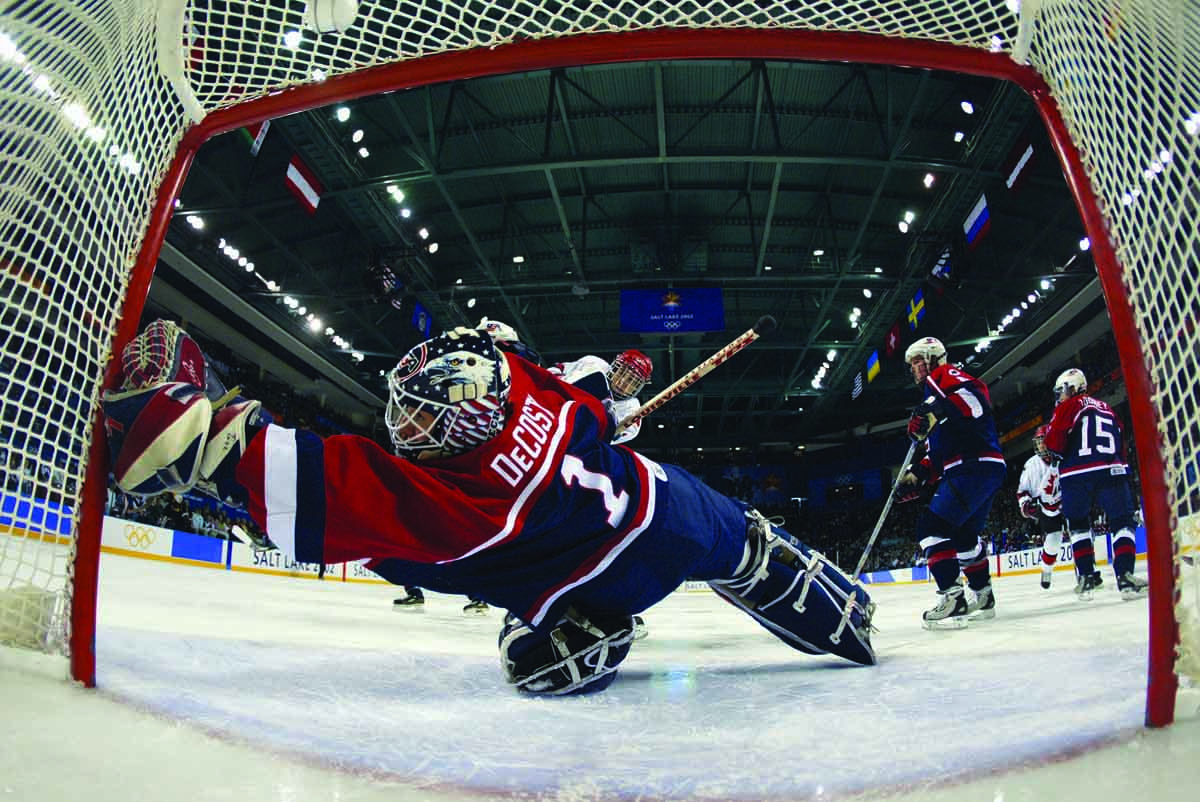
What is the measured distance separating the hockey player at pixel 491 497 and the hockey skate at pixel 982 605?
1.83 m

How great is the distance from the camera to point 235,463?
3.30ft

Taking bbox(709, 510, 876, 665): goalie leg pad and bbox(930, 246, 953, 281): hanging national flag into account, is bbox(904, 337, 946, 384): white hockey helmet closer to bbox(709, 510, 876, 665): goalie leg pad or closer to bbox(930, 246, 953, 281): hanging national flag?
bbox(709, 510, 876, 665): goalie leg pad

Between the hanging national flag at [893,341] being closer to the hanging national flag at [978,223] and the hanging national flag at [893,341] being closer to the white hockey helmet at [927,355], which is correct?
the hanging national flag at [978,223]

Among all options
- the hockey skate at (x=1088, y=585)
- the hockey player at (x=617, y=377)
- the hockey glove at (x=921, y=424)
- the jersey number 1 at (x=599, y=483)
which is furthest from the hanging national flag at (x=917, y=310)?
the jersey number 1 at (x=599, y=483)

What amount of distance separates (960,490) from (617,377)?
1.65 meters

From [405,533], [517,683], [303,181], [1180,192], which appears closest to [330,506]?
[405,533]

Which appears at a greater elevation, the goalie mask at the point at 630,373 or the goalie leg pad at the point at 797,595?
the goalie mask at the point at 630,373

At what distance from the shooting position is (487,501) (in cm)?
113

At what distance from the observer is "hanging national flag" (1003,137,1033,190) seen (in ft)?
26.4

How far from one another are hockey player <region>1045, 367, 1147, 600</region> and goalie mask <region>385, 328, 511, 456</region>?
379 cm

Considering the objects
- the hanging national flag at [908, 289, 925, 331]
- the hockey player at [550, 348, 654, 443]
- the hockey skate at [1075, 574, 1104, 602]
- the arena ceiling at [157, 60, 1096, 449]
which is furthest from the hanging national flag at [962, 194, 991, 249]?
the hockey player at [550, 348, 654, 443]

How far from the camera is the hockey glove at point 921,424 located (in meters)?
3.45

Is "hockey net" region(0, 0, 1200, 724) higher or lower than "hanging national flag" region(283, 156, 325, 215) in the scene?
lower

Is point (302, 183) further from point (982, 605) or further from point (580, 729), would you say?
point (580, 729)
